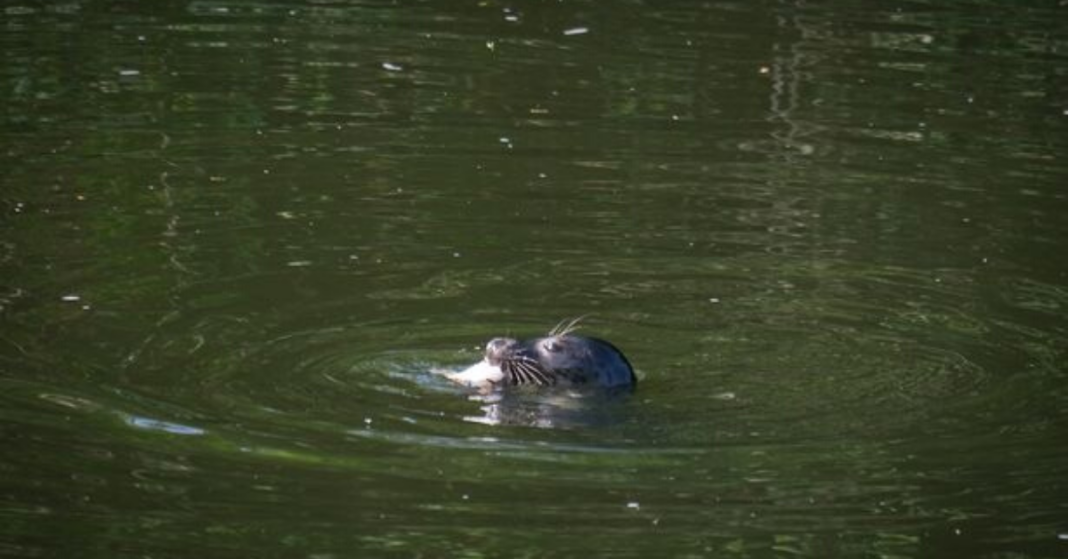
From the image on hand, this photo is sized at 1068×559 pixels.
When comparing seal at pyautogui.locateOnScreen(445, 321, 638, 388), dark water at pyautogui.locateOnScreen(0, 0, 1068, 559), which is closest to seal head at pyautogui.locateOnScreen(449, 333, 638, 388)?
seal at pyautogui.locateOnScreen(445, 321, 638, 388)

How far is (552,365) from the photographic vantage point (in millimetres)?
10352

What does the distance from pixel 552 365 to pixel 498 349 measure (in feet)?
0.88

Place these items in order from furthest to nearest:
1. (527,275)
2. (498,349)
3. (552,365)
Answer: (527,275) → (552,365) → (498,349)

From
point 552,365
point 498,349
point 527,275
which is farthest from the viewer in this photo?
point 527,275

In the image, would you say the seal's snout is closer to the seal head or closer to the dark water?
the seal head

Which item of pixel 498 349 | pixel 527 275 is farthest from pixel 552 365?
pixel 527 275

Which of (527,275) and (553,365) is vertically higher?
(553,365)

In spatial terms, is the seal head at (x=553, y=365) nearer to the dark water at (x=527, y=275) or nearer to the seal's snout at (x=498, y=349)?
the seal's snout at (x=498, y=349)

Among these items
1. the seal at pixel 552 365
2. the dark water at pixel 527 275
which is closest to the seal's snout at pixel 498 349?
the seal at pixel 552 365

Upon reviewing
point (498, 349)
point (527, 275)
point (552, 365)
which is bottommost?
point (527, 275)

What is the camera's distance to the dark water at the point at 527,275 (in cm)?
901

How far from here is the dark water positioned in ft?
29.6

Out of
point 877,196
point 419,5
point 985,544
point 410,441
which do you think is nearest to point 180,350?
point 410,441

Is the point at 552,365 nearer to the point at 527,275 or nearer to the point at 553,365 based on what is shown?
the point at 553,365
